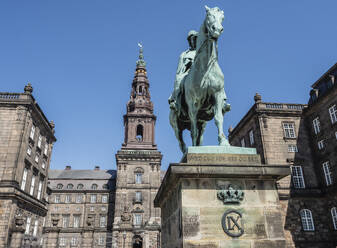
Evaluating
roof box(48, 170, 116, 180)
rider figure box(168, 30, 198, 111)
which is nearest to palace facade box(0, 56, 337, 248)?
rider figure box(168, 30, 198, 111)

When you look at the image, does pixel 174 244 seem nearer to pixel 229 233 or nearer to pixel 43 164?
pixel 229 233

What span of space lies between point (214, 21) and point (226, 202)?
316cm

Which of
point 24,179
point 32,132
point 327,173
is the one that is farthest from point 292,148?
point 24,179

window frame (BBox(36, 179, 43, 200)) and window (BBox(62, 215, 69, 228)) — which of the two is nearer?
window frame (BBox(36, 179, 43, 200))

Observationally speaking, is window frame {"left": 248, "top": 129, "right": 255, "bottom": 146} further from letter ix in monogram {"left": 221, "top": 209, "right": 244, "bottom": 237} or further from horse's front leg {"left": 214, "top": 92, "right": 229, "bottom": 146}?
letter ix in monogram {"left": 221, "top": 209, "right": 244, "bottom": 237}

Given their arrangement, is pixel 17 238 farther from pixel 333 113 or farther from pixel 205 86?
pixel 333 113

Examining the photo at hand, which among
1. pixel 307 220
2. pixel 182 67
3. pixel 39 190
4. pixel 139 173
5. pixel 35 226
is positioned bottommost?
pixel 307 220

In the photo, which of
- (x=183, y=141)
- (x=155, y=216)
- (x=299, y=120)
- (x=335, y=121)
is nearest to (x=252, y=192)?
(x=183, y=141)

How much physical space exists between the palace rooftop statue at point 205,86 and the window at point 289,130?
28218 mm

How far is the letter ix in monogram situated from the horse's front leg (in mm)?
1371

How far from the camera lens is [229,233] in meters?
4.52

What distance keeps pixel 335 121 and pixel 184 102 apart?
26.5 metres

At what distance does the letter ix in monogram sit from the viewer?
14.9 ft

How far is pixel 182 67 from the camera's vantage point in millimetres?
7254
